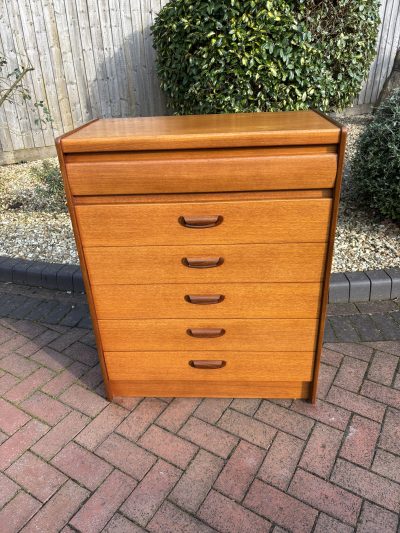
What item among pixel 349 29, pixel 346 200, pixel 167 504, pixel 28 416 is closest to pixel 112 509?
pixel 167 504

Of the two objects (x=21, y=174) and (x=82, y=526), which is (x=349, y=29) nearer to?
(x=21, y=174)

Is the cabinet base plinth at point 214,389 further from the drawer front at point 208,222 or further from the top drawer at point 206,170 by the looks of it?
the top drawer at point 206,170

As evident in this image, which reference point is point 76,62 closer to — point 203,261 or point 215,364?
point 203,261

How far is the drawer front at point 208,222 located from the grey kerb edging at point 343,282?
1.37m

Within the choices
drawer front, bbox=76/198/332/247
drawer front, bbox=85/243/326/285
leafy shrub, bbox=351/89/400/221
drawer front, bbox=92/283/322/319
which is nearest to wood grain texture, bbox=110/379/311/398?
drawer front, bbox=92/283/322/319

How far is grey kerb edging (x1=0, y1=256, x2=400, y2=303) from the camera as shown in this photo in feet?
9.75

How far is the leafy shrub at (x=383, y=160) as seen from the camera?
3283 mm

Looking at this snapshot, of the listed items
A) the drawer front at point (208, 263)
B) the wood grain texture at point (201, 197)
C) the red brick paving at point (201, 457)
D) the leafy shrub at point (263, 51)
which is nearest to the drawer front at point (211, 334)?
the drawer front at point (208, 263)

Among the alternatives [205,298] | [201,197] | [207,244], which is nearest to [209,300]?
[205,298]

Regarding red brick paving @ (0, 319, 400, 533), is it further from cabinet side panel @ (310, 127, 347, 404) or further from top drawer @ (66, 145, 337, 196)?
top drawer @ (66, 145, 337, 196)

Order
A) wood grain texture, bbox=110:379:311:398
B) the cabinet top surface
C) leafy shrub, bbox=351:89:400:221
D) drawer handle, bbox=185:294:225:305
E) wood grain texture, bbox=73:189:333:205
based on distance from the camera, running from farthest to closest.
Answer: leafy shrub, bbox=351:89:400:221, wood grain texture, bbox=110:379:311:398, drawer handle, bbox=185:294:225:305, wood grain texture, bbox=73:189:333:205, the cabinet top surface

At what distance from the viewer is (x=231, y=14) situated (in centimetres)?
339

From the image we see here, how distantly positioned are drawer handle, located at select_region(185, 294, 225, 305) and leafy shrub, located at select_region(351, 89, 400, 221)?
7.17ft

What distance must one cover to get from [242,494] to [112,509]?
0.57 metres
